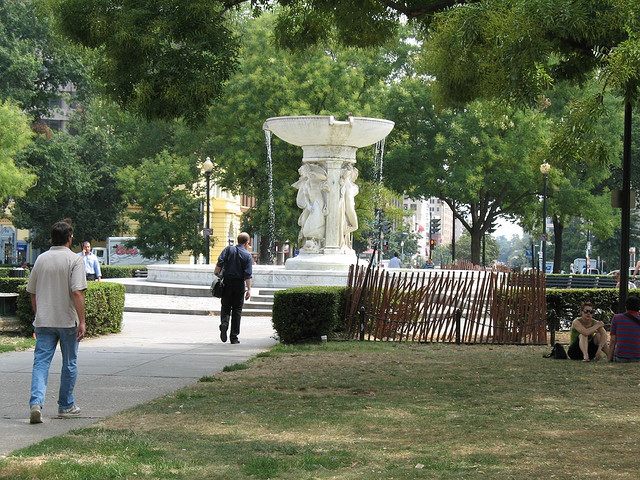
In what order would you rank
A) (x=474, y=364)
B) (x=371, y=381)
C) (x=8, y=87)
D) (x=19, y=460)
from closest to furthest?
(x=19, y=460) < (x=371, y=381) < (x=474, y=364) < (x=8, y=87)

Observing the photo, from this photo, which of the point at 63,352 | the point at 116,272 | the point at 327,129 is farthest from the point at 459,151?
the point at 63,352

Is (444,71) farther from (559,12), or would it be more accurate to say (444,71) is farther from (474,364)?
(474,364)

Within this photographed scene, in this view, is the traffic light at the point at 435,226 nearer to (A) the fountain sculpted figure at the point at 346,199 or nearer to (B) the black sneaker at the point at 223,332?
(A) the fountain sculpted figure at the point at 346,199

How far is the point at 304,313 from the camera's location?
15.0 m

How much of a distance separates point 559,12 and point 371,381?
442 cm

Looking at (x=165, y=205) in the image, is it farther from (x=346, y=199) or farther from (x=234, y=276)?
(x=234, y=276)

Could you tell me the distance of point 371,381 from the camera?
34.8ft

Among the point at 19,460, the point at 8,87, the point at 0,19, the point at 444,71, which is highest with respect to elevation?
the point at 0,19

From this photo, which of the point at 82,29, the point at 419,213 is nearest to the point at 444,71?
the point at 82,29

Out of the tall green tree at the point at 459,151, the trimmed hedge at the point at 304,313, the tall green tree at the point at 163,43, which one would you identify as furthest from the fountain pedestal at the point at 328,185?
the tall green tree at the point at 459,151

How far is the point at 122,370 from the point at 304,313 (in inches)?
163

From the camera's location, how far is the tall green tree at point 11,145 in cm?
3788

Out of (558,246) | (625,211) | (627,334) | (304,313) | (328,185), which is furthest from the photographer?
(558,246)

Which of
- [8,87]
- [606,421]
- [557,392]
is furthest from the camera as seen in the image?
[8,87]
